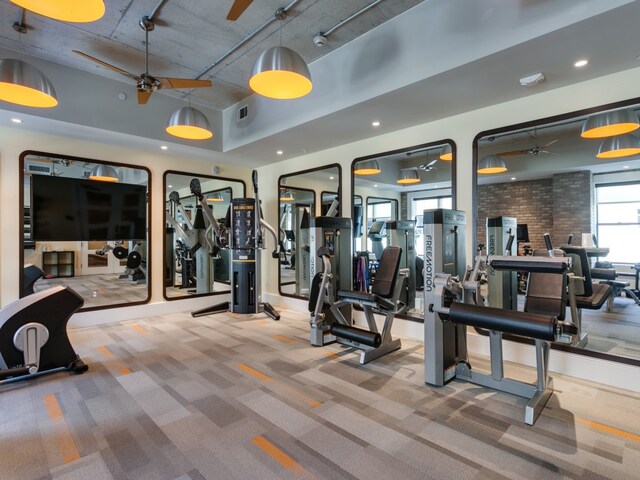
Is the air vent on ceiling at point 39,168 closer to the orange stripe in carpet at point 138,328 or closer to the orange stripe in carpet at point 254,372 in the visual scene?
the orange stripe in carpet at point 138,328

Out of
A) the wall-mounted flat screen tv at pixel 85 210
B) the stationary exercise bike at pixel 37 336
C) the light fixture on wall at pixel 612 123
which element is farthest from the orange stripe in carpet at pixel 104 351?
the light fixture on wall at pixel 612 123

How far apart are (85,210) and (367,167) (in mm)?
4665

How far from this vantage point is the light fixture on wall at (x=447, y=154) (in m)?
4.14

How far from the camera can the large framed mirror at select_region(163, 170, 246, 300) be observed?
6.16m

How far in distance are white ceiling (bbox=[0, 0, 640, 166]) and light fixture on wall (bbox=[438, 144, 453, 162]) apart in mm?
405

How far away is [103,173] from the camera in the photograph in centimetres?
538

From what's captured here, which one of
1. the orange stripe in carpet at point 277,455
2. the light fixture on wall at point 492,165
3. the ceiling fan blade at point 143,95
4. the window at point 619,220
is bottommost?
the orange stripe in carpet at point 277,455

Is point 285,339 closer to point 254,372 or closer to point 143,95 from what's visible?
point 254,372

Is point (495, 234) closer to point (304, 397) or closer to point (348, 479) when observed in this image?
point (304, 397)

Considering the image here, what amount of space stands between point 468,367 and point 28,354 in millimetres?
4097

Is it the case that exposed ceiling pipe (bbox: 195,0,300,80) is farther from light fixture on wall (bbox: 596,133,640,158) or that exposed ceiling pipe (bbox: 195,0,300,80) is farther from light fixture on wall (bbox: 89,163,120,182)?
light fixture on wall (bbox: 596,133,640,158)

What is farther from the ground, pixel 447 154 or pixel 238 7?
pixel 238 7

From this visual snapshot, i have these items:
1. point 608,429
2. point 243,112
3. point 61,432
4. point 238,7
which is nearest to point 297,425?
point 61,432

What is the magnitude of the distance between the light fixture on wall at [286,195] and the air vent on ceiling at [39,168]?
3.75m
